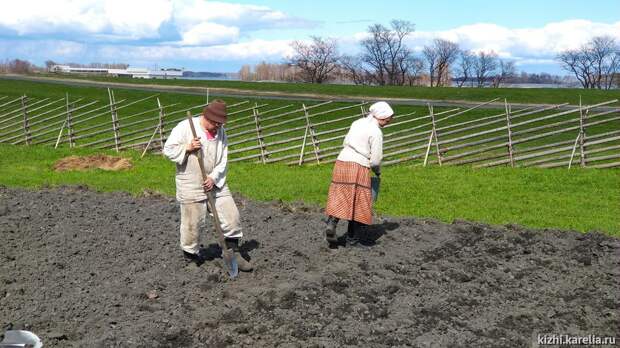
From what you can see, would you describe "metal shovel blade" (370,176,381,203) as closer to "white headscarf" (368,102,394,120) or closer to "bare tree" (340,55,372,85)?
"white headscarf" (368,102,394,120)

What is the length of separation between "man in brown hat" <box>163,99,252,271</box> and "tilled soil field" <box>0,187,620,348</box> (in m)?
0.27

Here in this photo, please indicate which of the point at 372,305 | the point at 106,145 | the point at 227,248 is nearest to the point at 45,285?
the point at 227,248

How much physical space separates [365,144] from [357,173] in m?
0.28

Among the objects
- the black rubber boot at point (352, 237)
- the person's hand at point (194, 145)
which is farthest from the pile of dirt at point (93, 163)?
the person's hand at point (194, 145)

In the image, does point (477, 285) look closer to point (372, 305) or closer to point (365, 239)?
point (372, 305)

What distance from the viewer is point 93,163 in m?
15.6

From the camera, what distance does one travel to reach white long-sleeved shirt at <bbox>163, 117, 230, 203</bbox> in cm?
618

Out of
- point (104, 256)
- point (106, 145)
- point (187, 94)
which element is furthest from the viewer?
point (187, 94)

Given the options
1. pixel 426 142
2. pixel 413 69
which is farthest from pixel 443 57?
pixel 426 142

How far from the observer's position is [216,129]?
6.25m

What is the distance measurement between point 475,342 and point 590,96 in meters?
30.5

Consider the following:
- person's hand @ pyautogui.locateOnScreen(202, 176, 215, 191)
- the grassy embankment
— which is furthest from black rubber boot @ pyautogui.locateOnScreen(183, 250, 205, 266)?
the grassy embankment

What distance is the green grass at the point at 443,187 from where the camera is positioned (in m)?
9.65

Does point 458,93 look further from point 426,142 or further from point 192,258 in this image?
point 192,258
